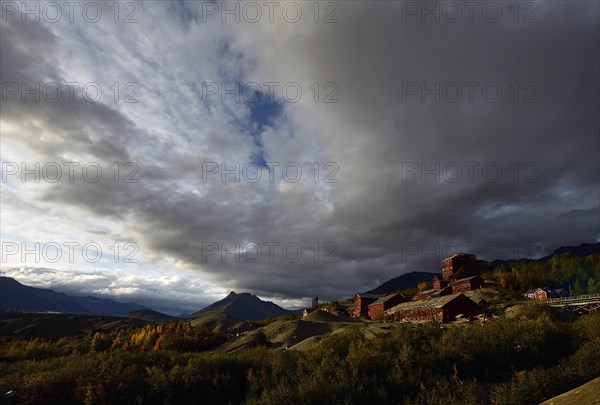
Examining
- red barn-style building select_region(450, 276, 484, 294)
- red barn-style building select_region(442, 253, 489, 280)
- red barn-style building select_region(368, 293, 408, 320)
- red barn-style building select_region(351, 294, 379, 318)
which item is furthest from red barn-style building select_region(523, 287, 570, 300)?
red barn-style building select_region(351, 294, 379, 318)

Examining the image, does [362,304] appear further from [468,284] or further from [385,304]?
[468,284]

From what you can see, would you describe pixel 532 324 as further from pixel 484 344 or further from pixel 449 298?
pixel 449 298

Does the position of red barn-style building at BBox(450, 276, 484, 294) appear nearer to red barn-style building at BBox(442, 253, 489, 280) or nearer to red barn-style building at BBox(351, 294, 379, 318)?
red barn-style building at BBox(442, 253, 489, 280)

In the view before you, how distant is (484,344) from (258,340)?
33816mm

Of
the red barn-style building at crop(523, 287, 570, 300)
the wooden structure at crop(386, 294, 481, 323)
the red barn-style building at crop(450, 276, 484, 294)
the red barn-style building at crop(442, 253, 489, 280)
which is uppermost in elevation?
the red barn-style building at crop(442, 253, 489, 280)

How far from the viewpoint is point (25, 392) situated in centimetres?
1414

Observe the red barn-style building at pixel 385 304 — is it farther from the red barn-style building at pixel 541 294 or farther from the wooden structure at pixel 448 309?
the red barn-style building at pixel 541 294

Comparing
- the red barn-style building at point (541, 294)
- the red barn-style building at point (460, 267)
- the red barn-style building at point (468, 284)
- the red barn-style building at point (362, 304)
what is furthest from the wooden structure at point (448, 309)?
the red barn-style building at point (460, 267)

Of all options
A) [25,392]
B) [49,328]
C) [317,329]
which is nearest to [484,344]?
[25,392]

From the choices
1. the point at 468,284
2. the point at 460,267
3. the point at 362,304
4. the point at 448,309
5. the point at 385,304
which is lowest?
the point at 448,309

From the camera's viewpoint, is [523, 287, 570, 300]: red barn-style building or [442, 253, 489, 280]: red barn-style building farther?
[442, 253, 489, 280]: red barn-style building

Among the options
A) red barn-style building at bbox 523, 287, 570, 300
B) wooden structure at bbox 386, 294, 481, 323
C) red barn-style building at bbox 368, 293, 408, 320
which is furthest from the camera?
red barn-style building at bbox 368, 293, 408, 320

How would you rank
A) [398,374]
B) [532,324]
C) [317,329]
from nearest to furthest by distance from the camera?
1. [398,374]
2. [532,324]
3. [317,329]

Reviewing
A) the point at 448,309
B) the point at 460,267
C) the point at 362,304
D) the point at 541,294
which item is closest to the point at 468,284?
the point at 541,294
